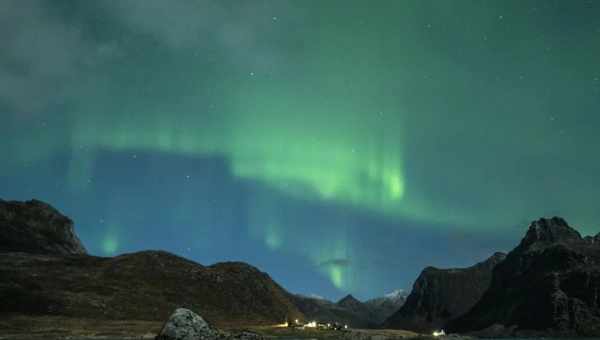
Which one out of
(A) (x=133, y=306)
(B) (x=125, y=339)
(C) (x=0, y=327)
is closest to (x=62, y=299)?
(A) (x=133, y=306)

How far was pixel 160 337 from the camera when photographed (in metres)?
60.8

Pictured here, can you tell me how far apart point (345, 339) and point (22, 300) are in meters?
114

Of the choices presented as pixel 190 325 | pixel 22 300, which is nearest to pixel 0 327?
pixel 22 300

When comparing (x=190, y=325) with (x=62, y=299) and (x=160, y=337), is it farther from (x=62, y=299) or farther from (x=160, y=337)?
(x=62, y=299)

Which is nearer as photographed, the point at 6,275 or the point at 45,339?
the point at 45,339

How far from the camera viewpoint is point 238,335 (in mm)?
68500

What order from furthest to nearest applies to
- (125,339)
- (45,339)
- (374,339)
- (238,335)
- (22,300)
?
(22,300), (374,339), (125,339), (45,339), (238,335)

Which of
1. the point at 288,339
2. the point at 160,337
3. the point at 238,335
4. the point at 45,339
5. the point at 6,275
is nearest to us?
the point at 160,337

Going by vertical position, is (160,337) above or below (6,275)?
below

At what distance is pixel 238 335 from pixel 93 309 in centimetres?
13318

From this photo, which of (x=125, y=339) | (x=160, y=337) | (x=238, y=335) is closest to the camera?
(x=160, y=337)

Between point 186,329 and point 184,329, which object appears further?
point 186,329

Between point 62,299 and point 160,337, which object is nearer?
point 160,337

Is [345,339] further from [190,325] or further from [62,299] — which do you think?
[62,299]
